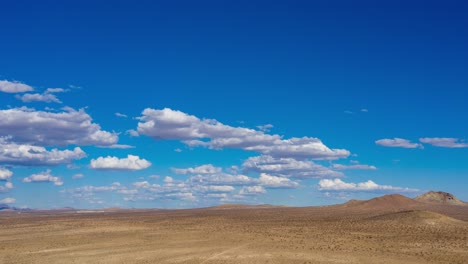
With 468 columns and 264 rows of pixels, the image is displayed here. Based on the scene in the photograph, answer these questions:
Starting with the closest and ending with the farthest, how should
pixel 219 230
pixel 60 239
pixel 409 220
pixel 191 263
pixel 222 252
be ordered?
pixel 191 263, pixel 222 252, pixel 60 239, pixel 219 230, pixel 409 220

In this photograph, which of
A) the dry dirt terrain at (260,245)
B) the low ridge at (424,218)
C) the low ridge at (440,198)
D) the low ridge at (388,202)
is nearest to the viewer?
the dry dirt terrain at (260,245)

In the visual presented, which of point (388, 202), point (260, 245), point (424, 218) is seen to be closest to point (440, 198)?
point (388, 202)

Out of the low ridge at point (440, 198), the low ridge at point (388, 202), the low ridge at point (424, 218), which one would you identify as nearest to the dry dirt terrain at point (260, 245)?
the low ridge at point (424, 218)

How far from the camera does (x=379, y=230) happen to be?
49.6 m

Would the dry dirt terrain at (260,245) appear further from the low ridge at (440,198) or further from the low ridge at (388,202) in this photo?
the low ridge at (440,198)

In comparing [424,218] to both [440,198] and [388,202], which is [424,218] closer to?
[388,202]

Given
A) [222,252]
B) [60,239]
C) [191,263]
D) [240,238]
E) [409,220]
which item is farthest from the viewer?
[409,220]

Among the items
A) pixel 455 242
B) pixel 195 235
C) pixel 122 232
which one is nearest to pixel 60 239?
pixel 122 232

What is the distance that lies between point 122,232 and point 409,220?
32513 mm

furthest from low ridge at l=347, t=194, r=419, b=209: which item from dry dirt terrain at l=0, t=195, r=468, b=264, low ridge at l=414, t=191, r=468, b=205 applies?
dry dirt terrain at l=0, t=195, r=468, b=264

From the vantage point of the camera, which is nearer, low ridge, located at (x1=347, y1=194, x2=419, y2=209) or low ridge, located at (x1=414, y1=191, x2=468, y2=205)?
low ridge, located at (x1=347, y1=194, x2=419, y2=209)

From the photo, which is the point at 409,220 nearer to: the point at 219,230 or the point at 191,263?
the point at 219,230

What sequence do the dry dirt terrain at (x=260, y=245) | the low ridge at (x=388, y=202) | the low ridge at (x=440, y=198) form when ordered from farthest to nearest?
the low ridge at (x=440, y=198) → the low ridge at (x=388, y=202) → the dry dirt terrain at (x=260, y=245)

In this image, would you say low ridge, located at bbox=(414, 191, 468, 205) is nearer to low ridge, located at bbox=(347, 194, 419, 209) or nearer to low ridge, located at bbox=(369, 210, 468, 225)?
low ridge, located at bbox=(347, 194, 419, 209)
